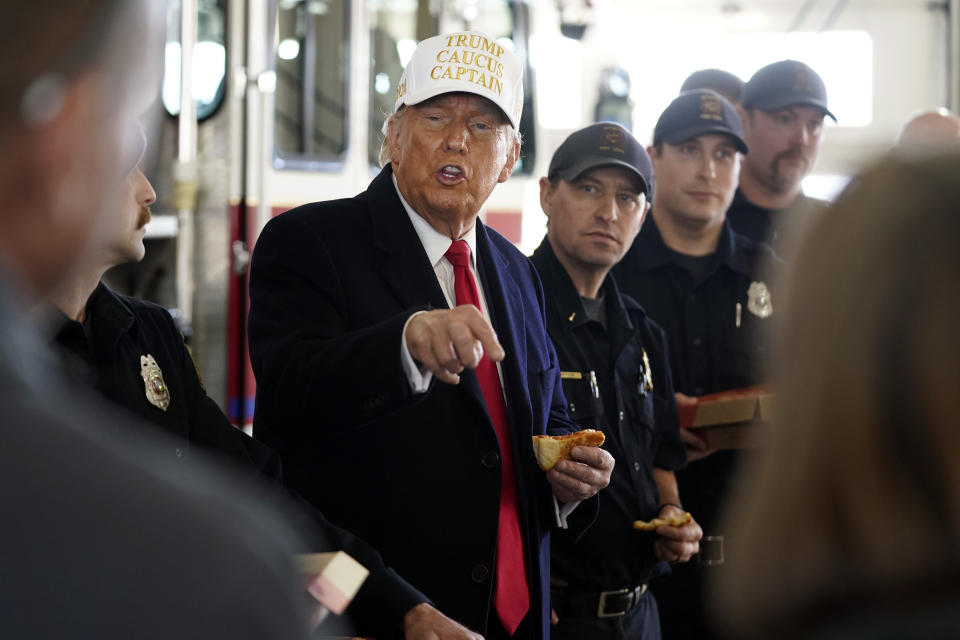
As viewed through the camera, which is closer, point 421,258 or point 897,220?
point 897,220

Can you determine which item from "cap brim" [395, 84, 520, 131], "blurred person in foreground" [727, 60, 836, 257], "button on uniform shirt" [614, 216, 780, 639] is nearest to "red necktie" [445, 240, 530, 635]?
"cap brim" [395, 84, 520, 131]

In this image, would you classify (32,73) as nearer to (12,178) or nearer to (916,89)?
(12,178)

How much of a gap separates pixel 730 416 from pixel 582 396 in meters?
0.54

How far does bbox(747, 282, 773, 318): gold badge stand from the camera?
4090 millimetres

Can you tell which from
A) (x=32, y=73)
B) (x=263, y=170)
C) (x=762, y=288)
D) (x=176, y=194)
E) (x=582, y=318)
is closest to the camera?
(x=32, y=73)

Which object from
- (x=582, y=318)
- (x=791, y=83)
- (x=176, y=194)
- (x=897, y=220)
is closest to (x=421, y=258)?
(x=582, y=318)

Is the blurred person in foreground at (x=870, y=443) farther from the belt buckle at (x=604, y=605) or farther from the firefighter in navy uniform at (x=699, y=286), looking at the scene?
the firefighter in navy uniform at (x=699, y=286)

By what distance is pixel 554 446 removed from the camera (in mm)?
2570

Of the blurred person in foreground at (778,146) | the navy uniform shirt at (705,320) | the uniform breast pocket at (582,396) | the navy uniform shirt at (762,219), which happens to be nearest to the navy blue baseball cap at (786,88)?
the blurred person in foreground at (778,146)

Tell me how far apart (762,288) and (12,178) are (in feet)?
11.8

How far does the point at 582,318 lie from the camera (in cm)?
339

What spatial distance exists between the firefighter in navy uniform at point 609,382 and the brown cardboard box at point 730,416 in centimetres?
12

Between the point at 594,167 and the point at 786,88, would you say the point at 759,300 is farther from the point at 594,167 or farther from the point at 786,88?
the point at 786,88

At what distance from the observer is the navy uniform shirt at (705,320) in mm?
4000
